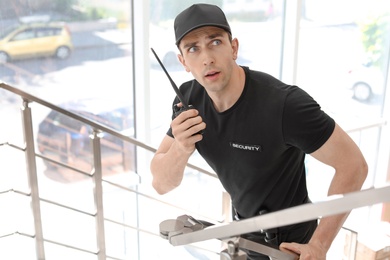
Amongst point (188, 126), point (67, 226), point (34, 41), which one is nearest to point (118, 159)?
point (67, 226)

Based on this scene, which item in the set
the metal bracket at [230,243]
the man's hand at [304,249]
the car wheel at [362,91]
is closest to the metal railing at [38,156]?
the metal bracket at [230,243]

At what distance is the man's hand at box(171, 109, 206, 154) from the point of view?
4.09ft

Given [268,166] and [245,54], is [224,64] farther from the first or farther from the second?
[245,54]

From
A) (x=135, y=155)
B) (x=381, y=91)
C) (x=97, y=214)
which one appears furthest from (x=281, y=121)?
(x=381, y=91)

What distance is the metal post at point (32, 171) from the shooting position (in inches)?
69.5

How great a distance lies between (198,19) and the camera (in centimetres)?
137

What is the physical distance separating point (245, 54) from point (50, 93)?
5.36ft

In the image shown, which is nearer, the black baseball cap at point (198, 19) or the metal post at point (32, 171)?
the black baseball cap at point (198, 19)

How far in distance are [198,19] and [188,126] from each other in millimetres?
311

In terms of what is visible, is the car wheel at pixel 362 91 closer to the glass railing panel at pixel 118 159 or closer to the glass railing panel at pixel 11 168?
the glass railing panel at pixel 118 159

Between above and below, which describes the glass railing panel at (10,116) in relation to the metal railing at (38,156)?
above

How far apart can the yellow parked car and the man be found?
1.97m

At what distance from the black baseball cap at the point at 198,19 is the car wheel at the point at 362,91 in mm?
3775

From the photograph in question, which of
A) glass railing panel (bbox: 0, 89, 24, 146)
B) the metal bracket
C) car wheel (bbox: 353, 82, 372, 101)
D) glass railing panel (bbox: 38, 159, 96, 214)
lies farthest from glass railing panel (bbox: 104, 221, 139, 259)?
the metal bracket
